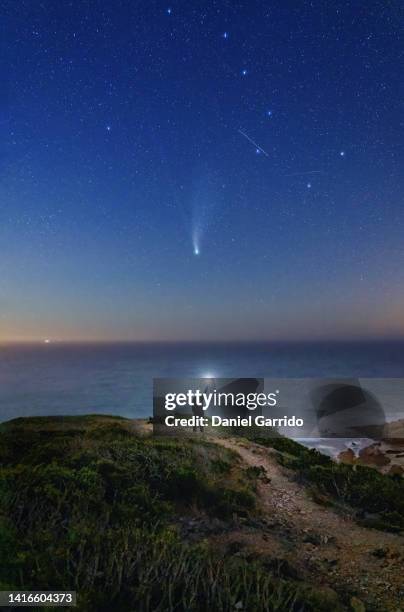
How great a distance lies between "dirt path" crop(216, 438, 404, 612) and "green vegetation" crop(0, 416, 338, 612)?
0.93 m

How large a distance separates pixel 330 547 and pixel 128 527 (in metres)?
5.10

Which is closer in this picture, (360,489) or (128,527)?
(128,527)

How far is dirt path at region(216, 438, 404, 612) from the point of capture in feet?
26.1

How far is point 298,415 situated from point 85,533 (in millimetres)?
A: 46313

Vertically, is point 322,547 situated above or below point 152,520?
below

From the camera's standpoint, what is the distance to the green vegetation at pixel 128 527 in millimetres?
5789

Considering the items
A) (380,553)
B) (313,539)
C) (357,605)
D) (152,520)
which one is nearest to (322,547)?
(313,539)

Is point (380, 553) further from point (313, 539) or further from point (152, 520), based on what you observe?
point (152, 520)

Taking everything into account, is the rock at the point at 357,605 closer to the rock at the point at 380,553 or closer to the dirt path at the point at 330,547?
the dirt path at the point at 330,547

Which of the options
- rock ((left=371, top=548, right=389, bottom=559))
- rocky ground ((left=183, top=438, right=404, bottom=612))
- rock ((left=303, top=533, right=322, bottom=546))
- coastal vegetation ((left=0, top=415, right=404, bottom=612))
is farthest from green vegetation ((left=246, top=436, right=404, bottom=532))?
rock ((left=303, top=533, right=322, bottom=546))

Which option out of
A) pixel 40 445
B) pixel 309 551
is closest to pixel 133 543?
pixel 309 551

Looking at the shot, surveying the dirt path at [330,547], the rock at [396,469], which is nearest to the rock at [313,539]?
the dirt path at [330,547]

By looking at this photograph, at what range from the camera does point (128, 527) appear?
798 cm

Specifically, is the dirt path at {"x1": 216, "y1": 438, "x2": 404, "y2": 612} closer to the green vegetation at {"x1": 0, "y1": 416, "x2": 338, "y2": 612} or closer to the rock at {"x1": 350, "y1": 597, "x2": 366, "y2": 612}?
the rock at {"x1": 350, "y1": 597, "x2": 366, "y2": 612}
